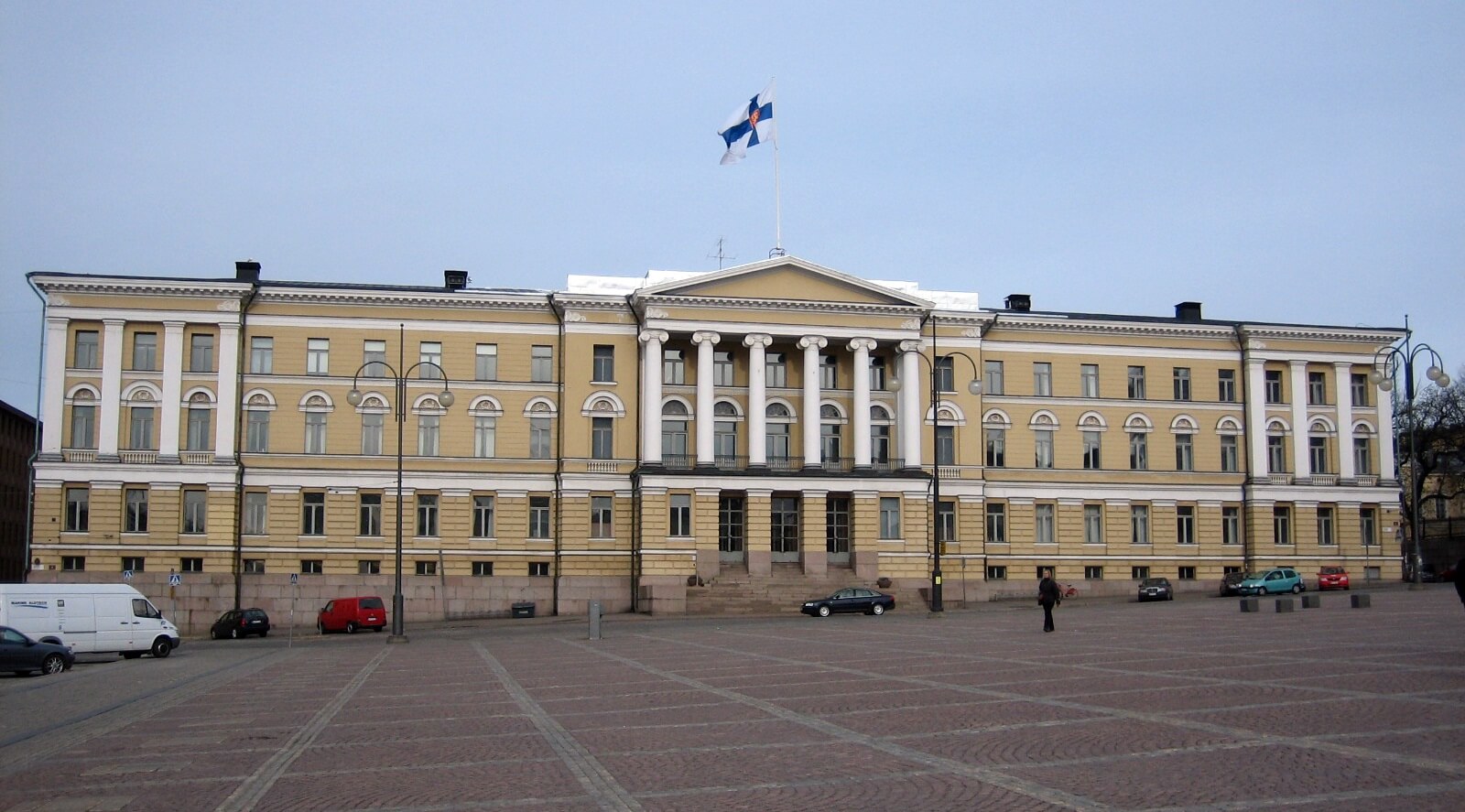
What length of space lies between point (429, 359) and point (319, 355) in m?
5.38

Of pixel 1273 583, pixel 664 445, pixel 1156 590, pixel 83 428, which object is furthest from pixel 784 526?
pixel 83 428

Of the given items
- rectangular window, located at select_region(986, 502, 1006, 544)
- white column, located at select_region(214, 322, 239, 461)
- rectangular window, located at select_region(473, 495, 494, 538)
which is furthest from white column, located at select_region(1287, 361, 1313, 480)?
white column, located at select_region(214, 322, 239, 461)

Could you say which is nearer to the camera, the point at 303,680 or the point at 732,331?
the point at 303,680

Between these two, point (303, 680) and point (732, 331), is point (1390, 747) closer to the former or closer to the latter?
point (303, 680)

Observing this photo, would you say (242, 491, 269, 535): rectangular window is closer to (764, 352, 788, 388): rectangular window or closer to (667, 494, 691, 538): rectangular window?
(667, 494, 691, 538): rectangular window

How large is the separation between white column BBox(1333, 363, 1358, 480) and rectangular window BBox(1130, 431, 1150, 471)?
35.9 feet

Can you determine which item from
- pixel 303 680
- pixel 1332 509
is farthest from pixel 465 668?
pixel 1332 509

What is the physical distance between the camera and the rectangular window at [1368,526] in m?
74.9

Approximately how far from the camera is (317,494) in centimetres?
6625

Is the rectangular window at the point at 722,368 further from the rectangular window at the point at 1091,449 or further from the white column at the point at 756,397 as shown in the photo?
the rectangular window at the point at 1091,449

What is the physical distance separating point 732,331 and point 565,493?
38.1 feet

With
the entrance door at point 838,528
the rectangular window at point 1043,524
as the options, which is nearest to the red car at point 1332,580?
the rectangular window at point 1043,524

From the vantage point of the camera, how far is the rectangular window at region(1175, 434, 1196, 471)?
244ft

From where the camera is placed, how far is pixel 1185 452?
2940 inches
